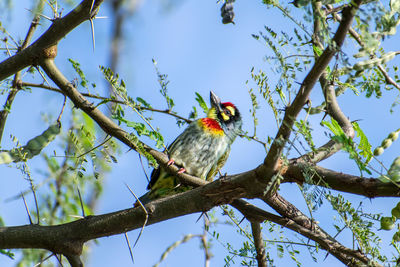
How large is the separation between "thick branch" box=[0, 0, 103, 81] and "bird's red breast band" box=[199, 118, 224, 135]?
1.75m

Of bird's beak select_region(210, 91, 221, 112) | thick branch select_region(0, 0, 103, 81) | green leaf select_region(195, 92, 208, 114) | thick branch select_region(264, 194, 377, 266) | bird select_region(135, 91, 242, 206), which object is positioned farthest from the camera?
bird's beak select_region(210, 91, 221, 112)

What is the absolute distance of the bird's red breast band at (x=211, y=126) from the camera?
466 cm

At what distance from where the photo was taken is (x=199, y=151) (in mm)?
A: 4465

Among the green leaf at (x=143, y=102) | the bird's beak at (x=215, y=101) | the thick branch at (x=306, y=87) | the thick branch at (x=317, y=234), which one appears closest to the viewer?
the thick branch at (x=306, y=87)

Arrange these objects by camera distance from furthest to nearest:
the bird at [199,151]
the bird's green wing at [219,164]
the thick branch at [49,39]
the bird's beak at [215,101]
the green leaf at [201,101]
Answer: the bird's beak at [215,101] → the bird's green wing at [219,164] → the bird at [199,151] → the green leaf at [201,101] → the thick branch at [49,39]

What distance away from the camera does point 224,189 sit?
8.68ft

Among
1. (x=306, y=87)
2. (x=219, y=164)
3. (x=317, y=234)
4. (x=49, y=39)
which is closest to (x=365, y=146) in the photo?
(x=317, y=234)

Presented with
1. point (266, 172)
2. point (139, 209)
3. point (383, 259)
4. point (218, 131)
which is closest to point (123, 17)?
point (218, 131)

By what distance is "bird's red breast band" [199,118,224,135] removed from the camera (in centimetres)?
466

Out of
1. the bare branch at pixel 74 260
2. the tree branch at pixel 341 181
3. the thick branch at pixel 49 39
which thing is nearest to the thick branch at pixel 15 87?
the thick branch at pixel 49 39

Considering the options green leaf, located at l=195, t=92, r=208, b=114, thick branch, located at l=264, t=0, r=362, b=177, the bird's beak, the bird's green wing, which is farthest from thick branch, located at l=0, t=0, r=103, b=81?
the bird's beak

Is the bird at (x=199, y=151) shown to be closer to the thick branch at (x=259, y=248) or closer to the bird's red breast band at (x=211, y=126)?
the bird's red breast band at (x=211, y=126)

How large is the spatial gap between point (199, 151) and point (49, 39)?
1.80m

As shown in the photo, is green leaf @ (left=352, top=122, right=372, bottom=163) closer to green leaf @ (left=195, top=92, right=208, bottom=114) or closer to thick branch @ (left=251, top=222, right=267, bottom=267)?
thick branch @ (left=251, top=222, right=267, bottom=267)
